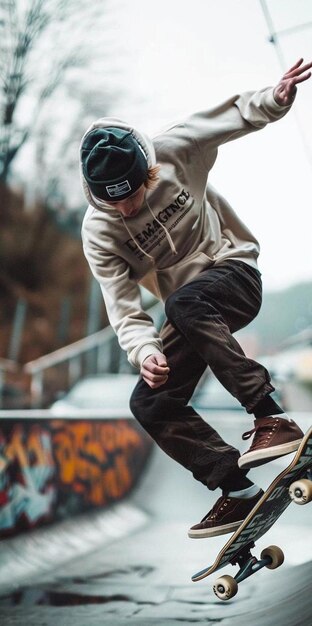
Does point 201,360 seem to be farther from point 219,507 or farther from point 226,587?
point 226,587

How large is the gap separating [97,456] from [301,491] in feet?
16.8

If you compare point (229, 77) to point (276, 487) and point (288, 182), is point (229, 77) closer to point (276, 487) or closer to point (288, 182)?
point (288, 182)

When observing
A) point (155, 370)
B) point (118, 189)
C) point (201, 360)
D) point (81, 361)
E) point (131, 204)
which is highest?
point (118, 189)

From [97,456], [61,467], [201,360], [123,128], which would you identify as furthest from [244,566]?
[97,456]

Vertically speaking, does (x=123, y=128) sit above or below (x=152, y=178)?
above

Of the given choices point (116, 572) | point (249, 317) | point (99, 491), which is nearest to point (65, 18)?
point (99, 491)

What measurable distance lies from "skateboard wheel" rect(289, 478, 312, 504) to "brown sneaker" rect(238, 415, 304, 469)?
155mm

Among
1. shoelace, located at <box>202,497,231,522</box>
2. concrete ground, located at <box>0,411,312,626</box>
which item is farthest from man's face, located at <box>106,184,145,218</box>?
concrete ground, located at <box>0,411,312,626</box>

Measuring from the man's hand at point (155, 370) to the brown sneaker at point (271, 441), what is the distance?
1.39ft

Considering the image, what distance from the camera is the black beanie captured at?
9.75ft

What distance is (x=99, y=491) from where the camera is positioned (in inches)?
307

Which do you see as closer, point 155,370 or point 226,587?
point 155,370

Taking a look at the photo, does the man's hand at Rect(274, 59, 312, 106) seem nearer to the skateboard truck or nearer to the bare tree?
the skateboard truck

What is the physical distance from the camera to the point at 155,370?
302cm
